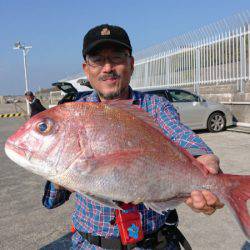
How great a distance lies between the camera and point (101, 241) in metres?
2.24

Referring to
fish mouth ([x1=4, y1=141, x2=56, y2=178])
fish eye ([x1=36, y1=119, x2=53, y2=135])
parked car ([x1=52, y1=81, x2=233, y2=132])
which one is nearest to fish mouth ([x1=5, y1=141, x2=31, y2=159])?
fish mouth ([x1=4, y1=141, x2=56, y2=178])

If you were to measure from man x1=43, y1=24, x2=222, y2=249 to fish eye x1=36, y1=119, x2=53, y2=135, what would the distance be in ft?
2.02

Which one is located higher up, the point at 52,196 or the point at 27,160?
the point at 27,160

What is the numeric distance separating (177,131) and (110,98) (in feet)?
1.46

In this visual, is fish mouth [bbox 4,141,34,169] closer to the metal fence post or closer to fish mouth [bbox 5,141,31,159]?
fish mouth [bbox 5,141,31,159]

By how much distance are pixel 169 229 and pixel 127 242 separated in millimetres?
292

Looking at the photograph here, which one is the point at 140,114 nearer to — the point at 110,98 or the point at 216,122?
the point at 110,98

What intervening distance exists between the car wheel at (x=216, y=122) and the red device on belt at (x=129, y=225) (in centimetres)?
1144

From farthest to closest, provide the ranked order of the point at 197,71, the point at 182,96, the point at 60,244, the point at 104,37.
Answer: the point at 197,71 < the point at 182,96 < the point at 60,244 < the point at 104,37

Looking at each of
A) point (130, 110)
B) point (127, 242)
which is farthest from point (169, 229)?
point (130, 110)

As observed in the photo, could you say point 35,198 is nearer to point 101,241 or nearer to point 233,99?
point 101,241

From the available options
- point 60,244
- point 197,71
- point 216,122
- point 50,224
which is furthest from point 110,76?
point 197,71

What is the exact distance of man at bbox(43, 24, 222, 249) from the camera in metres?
2.23

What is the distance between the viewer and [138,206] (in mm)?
2223
